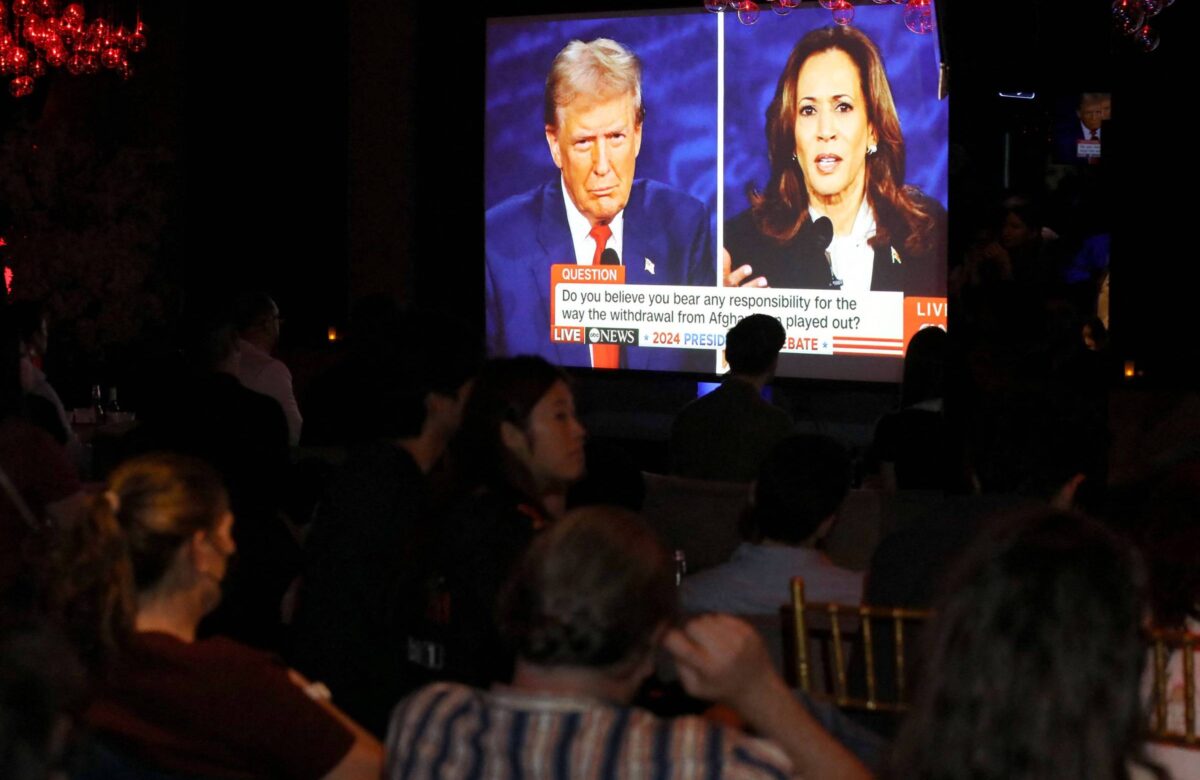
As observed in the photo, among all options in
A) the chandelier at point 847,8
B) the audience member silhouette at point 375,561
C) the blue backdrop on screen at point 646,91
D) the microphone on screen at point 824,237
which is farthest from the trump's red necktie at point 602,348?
the audience member silhouette at point 375,561

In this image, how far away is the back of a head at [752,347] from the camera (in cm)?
521

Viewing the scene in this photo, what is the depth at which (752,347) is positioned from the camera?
5211 mm

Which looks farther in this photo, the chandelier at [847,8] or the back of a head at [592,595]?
the chandelier at [847,8]

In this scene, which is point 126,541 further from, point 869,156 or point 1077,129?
point 1077,129

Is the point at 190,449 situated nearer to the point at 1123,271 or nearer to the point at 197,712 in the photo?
the point at 197,712

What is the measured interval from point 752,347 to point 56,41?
5.80 metres

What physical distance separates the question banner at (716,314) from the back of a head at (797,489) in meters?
4.95

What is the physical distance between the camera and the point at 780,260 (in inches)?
330

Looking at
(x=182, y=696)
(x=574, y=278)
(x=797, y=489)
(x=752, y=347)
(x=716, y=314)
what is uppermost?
(x=574, y=278)

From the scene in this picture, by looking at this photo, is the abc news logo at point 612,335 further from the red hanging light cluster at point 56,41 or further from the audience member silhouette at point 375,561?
the audience member silhouette at point 375,561

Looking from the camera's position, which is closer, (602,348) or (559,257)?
(602,348)

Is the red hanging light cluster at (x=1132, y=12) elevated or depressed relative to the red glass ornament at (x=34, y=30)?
depressed

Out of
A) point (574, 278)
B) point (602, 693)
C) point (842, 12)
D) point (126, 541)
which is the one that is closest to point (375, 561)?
point (126, 541)

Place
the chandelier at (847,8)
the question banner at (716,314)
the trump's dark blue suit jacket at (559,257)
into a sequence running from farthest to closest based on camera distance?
the trump's dark blue suit jacket at (559,257)
the question banner at (716,314)
the chandelier at (847,8)
